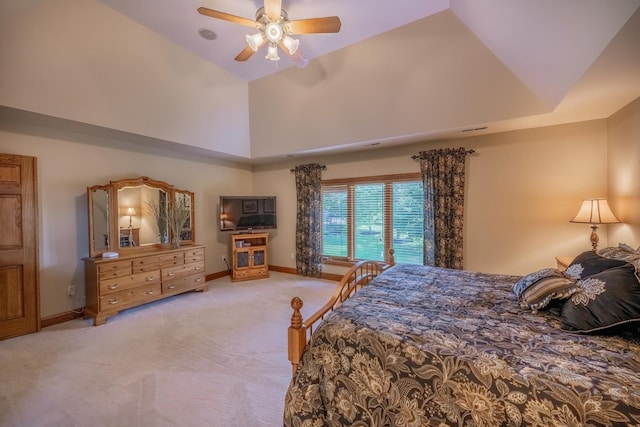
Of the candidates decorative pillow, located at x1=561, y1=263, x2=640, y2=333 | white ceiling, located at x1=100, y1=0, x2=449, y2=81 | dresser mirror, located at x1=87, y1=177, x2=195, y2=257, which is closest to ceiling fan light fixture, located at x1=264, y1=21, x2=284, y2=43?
white ceiling, located at x1=100, y1=0, x2=449, y2=81

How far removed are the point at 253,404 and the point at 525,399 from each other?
1.74 m

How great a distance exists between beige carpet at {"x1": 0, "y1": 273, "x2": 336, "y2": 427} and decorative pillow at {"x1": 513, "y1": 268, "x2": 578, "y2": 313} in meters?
1.90

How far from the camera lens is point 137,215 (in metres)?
3.94

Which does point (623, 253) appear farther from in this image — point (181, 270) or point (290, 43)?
point (181, 270)

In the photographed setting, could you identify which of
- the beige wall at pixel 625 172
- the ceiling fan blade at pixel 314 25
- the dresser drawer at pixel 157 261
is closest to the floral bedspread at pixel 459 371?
the beige wall at pixel 625 172

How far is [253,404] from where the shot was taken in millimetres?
1903

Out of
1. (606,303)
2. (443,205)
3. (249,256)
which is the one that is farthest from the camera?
(249,256)

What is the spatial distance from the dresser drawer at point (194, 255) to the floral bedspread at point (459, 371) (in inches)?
136

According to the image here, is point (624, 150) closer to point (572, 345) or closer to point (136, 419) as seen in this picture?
point (572, 345)

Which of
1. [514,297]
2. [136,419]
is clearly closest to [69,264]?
[136,419]

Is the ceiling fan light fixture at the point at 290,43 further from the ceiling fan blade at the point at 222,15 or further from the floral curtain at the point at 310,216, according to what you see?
the floral curtain at the point at 310,216

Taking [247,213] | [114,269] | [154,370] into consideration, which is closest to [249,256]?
[247,213]

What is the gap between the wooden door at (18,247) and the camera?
284 cm

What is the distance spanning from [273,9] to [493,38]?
7.41ft
